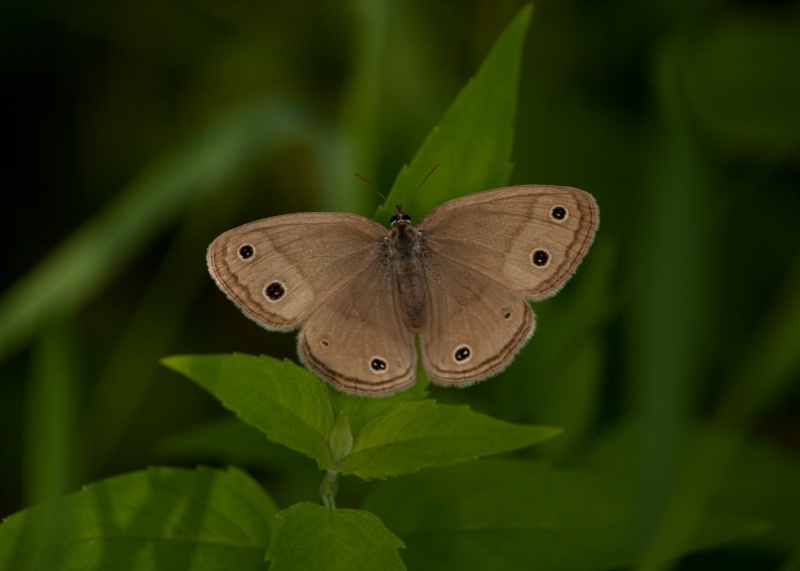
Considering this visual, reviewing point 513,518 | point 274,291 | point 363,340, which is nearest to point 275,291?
point 274,291

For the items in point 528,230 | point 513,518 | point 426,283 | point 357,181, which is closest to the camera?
point 513,518

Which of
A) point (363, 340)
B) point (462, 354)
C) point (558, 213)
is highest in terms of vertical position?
point (558, 213)

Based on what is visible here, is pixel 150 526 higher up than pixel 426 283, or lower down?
lower down

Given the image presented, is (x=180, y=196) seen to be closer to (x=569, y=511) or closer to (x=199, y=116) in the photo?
(x=199, y=116)

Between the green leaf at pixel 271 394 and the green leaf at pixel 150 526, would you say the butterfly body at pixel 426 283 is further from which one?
the green leaf at pixel 150 526

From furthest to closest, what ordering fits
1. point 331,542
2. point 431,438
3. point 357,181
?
point 357,181 → point 431,438 → point 331,542

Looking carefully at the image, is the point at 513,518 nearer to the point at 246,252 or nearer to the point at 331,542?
the point at 331,542

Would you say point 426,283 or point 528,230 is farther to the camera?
point 426,283
